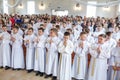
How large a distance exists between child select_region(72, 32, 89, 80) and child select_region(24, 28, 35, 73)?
1.61 metres

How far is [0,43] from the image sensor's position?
741 cm

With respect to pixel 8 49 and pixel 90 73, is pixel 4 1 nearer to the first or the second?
pixel 8 49

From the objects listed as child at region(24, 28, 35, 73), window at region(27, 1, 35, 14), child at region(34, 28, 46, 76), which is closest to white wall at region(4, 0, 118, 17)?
window at region(27, 1, 35, 14)

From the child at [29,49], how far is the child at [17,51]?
0.93ft

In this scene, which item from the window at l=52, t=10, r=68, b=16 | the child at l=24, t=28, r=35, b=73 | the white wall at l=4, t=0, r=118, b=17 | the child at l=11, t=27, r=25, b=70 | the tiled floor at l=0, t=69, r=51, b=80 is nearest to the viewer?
the tiled floor at l=0, t=69, r=51, b=80

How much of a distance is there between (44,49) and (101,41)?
6.87 ft

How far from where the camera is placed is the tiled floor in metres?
6.59

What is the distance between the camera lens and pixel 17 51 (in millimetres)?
7109

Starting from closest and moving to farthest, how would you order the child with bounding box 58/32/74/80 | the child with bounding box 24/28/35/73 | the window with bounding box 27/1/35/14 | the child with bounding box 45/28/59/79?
the child with bounding box 58/32/74/80, the child with bounding box 45/28/59/79, the child with bounding box 24/28/35/73, the window with bounding box 27/1/35/14

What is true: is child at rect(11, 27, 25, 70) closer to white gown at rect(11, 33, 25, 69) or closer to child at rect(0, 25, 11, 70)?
white gown at rect(11, 33, 25, 69)

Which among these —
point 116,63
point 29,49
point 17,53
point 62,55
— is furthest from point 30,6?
point 116,63

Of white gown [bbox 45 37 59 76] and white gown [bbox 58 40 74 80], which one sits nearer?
white gown [bbox 58 40 74 80]

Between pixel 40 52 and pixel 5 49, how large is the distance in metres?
1.48

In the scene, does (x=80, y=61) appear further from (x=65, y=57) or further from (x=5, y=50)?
(x=5, y=50)
